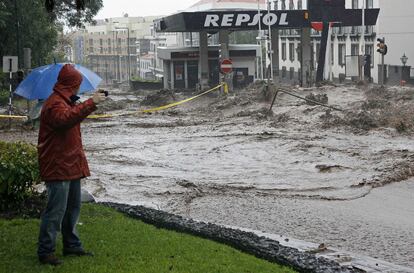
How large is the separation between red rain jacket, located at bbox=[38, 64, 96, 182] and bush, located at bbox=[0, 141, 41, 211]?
99.5 inches

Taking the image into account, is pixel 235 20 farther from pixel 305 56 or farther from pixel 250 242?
pixel 250 242

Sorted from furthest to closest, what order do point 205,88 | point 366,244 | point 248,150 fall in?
point 205,88 < point 248,150 < point 366,244

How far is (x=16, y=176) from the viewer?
28.1 feet

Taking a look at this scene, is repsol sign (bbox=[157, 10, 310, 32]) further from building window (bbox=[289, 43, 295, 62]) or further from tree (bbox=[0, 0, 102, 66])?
building window (bbox=[289, 43, 295, 62])

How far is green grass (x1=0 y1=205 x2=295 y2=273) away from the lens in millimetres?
6062

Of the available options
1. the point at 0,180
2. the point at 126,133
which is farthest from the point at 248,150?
the point at 0,180

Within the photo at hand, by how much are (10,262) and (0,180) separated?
243 cm

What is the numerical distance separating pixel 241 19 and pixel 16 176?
34694 millimetres

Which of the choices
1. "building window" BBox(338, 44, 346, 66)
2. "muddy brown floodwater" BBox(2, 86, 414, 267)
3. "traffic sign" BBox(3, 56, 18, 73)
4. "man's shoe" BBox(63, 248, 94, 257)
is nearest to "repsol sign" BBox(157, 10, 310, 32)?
"muddy brown floodwater" BBox(2, 86, 414, 267)

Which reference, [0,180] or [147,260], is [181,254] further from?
[0,180]

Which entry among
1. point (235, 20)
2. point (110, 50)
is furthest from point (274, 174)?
point (110, 50)

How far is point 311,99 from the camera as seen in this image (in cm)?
2877

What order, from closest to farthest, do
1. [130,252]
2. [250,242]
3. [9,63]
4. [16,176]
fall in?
1. [130,252]
2. [250,242]
3. [16,176]
4. [9,63]

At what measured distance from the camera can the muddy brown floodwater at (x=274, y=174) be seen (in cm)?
1080
